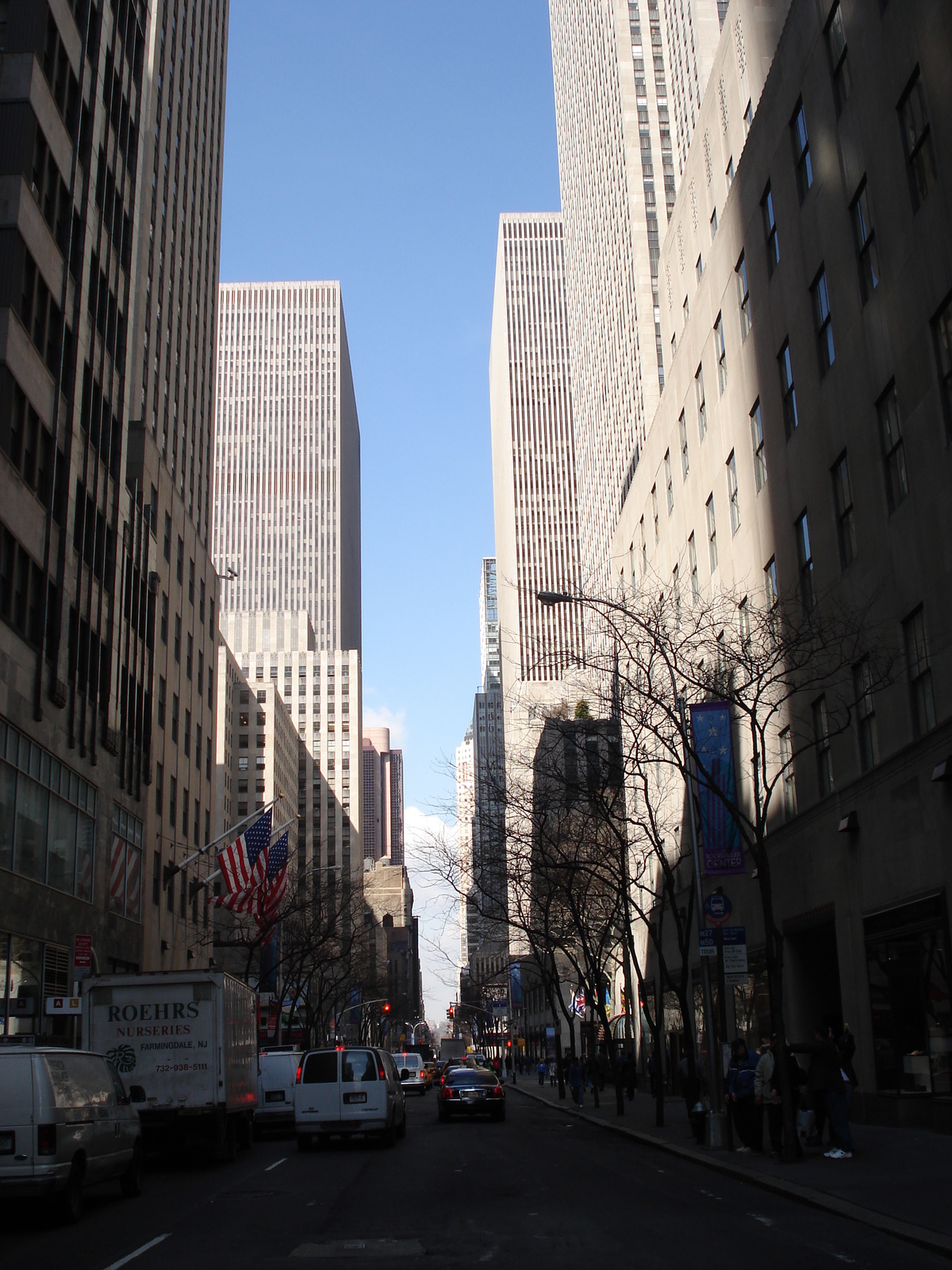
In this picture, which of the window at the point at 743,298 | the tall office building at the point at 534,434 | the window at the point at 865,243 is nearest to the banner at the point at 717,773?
the window at the point at 865,243

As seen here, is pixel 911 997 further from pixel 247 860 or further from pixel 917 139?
pixel 247 860

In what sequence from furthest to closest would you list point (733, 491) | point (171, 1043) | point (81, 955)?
point (733, 491)
point (81, 955)
point (171, 1043)

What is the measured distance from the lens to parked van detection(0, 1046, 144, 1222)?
1336 centimetres

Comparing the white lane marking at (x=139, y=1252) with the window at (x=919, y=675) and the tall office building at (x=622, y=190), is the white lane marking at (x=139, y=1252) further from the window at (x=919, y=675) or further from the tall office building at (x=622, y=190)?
the tall office building at (x=622, y=190)

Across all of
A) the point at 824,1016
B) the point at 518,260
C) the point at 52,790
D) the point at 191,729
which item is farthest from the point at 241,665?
the point at 824,1016

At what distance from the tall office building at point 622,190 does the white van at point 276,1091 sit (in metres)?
39.0

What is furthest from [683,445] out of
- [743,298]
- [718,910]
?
[718,910]

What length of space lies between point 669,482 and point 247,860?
1952 centimetres

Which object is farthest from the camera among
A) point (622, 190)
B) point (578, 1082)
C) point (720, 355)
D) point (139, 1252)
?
point (622, 190)

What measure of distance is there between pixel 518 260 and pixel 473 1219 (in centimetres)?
17875

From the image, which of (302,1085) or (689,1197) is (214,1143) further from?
(689,1197)

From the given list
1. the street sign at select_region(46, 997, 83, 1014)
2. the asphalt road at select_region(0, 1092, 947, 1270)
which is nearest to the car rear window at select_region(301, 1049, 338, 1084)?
the asphalt road at select_region(0, 1092, 947, 1270)

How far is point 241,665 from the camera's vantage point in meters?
176

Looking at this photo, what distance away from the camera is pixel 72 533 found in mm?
37594
